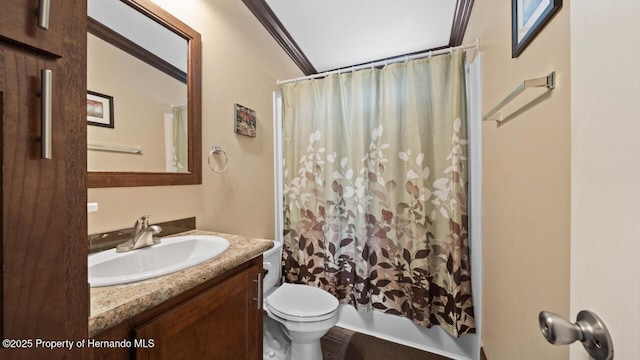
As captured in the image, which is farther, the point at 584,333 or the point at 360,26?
the point at 360,26

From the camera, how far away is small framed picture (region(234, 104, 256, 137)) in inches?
61.6

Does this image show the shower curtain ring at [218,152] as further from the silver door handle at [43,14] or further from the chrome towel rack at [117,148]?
the silver door handle at [43,14]

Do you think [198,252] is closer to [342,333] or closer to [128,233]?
[128,233]

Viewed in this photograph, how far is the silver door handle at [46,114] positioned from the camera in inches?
12.6

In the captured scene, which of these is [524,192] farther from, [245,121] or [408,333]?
[245,121]

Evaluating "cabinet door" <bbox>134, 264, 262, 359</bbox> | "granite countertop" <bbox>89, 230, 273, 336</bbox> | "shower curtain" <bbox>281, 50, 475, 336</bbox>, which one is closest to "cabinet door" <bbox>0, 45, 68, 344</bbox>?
"granite countertop" <bbox>89, 230, 273, 336</bbox>

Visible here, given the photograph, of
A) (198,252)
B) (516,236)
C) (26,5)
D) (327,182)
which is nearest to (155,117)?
(198,252)

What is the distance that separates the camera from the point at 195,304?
0.67 m

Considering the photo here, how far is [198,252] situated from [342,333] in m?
1.34

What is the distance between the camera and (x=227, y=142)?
4.89 feet

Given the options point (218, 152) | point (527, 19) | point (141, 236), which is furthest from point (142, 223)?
point (527, 19)

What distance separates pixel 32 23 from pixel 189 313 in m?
0.69

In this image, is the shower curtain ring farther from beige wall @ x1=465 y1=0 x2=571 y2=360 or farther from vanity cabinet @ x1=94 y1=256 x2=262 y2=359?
beige wall @ x1=465 y1=0 x2=571 y2=360

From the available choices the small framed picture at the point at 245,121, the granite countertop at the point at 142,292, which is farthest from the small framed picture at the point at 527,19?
the small framed picture at the point at 245,121
